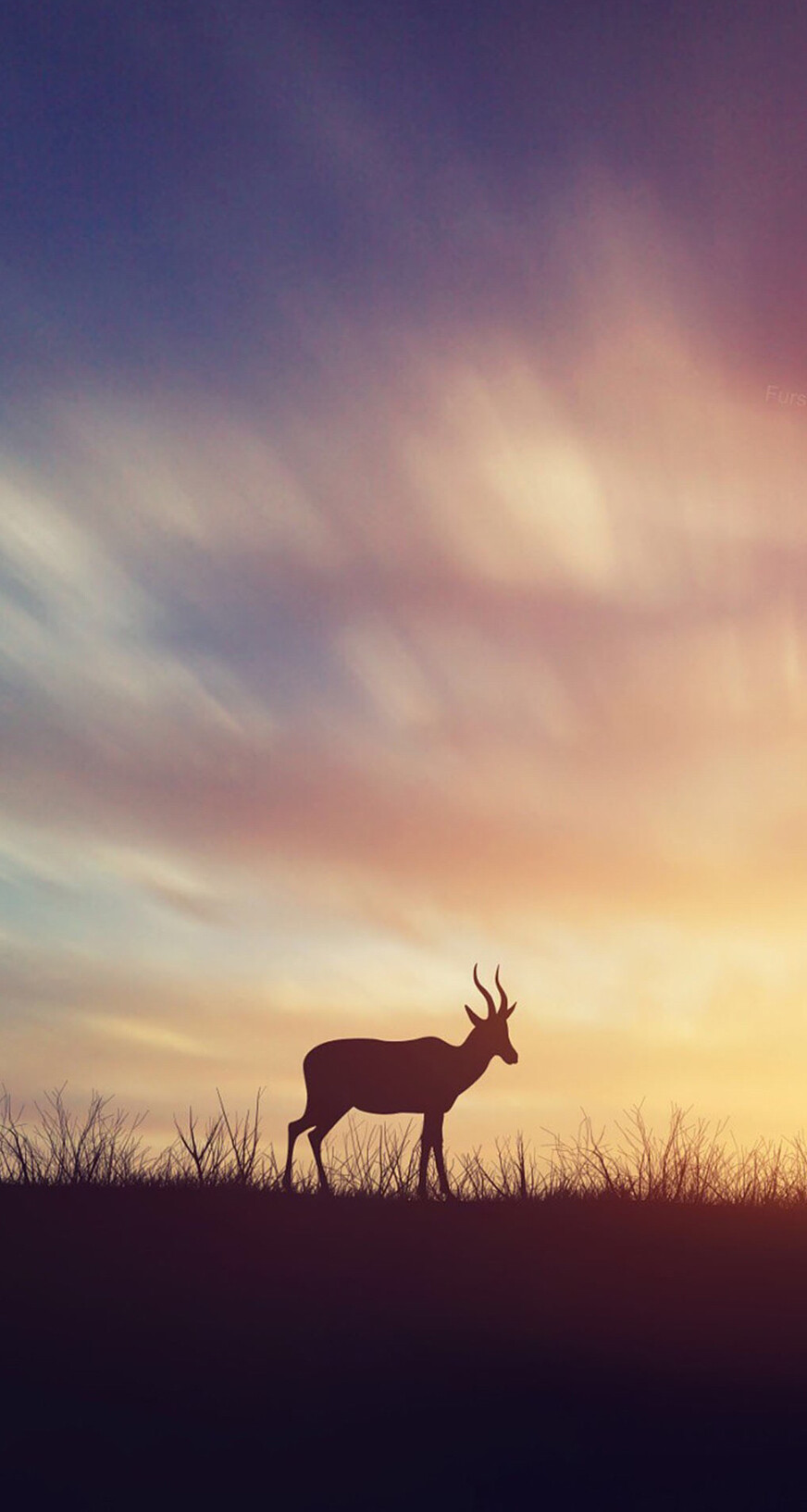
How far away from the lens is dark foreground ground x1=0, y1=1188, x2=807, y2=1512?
27.2 ft

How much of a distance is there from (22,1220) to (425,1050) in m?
5.32

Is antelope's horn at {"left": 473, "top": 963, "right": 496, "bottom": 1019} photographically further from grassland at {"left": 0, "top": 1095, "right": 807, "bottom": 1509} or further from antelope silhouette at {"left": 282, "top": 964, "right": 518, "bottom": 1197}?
grassland at {"left": 0, "top": 1095, "right": 807, "bottom": 1509}

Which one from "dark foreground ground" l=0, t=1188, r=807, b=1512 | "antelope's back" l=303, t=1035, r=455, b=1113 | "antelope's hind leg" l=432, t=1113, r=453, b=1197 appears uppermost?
"antelope's back" l=303, t=1035, r=455, b=1113

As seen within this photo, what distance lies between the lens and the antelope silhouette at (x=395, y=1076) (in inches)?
661

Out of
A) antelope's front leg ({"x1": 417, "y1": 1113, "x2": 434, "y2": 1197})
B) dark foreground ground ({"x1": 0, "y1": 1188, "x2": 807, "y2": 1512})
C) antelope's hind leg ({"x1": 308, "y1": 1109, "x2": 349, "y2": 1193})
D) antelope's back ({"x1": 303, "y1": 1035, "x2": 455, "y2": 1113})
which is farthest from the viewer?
antelope's back ({"x1": 303, "y1": 1035, "x2": 455, "y2": 1113})

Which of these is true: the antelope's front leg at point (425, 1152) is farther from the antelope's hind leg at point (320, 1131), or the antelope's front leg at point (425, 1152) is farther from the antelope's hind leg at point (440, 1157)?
the antelope's hind leg at point (320, 1131)

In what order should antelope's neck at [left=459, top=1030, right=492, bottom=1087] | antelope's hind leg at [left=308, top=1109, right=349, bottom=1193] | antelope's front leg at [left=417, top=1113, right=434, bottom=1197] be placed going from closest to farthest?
antelope's front leg at [left=417, top=1113, right=434, bottom=1197] → antelope's hind leg at [left=308, top=1109, right=349, bottom=1193] → antelope's neck at [left=459, top=1030, right=492, bottom=1087]

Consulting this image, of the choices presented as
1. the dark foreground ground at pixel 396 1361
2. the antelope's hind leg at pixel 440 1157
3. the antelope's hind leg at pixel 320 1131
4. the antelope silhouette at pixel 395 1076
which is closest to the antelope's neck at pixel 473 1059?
the antelope silhouette at pixel 395 1076

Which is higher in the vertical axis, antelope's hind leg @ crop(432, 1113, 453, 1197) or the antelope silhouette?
the antelope silhouette

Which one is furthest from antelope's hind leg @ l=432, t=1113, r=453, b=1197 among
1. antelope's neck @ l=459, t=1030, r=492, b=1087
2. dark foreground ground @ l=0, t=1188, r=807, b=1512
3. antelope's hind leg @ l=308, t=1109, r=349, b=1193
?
dark foreground ground @ l=0, t=1188, r=807, b=1512

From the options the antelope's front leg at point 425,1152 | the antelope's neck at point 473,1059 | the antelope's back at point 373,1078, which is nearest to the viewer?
the antelope's front leg at point 425,1152

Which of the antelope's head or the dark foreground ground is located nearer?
the dark foreground ground

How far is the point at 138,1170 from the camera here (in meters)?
16.5

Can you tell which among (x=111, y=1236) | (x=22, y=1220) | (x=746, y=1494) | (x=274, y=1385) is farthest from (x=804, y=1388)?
(x=22, y=1220)
